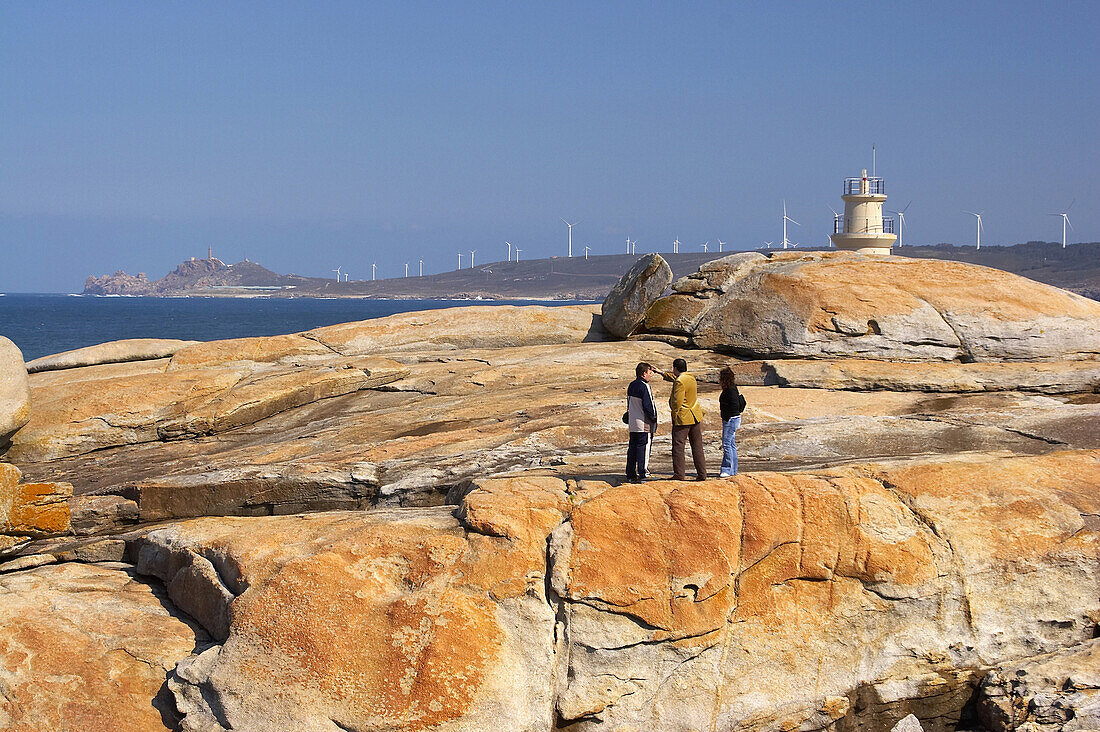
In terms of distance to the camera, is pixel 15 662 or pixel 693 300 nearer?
pixel 15 662

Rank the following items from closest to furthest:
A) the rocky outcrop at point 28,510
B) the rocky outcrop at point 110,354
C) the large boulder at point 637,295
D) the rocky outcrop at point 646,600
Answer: the rocky outcrop at point 646,600, the rocky outcrop at point 28,510, the rocky outcrop at point 110,354, the large boulder at point 637,295

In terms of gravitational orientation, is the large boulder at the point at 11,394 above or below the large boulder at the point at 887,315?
below

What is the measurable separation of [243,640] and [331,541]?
168 centimetres

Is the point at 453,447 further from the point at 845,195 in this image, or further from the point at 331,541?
the point at 845,195

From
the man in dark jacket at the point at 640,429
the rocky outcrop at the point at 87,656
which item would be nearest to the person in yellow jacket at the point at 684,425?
the man in dark jacket at the point at 640,429

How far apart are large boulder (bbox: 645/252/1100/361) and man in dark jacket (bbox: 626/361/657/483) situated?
1068 centimetres

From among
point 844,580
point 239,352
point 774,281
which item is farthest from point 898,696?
point 239,352

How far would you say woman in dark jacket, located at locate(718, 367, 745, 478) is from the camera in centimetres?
1466

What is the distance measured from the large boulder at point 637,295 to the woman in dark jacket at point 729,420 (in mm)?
13003

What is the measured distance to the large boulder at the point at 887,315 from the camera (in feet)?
76.1

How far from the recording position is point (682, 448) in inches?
561

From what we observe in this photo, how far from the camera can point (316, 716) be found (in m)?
11.8

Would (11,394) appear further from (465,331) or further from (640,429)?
(640,429)

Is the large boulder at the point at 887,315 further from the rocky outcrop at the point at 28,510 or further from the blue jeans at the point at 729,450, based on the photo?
the rocky outcrop at the point at 28,510
